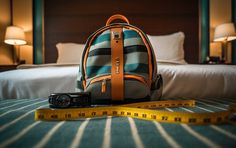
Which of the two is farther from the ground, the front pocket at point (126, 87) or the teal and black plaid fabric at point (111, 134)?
the front pocket at point (126, 87)

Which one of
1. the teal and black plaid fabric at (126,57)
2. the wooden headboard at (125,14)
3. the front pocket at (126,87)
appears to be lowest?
the front pocket at (126,87)

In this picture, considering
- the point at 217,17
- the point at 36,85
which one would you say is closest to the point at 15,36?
the point at 36,85

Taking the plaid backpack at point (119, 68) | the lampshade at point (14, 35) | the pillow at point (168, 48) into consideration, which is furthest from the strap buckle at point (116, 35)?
the lampshade at point (14, 35)

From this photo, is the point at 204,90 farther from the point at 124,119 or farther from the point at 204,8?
the point at 204,8

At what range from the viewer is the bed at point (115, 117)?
0.51 meters

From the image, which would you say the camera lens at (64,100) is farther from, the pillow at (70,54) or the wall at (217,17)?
the wall at (217,17)

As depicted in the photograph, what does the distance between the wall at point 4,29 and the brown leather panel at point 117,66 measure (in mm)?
2349

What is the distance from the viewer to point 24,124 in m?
0.65

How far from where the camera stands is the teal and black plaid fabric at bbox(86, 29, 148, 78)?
0.96m

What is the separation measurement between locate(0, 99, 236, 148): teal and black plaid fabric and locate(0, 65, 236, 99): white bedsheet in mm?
579

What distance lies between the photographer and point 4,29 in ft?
9.36

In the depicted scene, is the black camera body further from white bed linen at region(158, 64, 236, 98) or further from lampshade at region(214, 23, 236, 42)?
lampshade at region(214, 23, 236, 42)

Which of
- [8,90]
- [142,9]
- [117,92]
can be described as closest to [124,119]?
[117,92]

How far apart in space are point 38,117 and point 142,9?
7.96 ft
